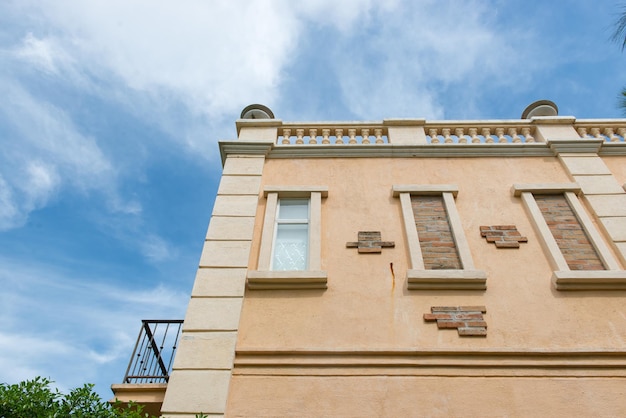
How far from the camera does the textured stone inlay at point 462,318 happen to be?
4883 mm

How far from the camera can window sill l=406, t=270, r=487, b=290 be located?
17.3 ft

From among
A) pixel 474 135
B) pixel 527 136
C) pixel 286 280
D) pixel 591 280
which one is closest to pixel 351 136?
pixel 474 135

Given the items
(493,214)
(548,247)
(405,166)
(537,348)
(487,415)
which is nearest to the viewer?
(487,415)

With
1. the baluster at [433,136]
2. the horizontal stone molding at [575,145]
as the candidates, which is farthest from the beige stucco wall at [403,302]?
the horizontal stone molding at [575,145]

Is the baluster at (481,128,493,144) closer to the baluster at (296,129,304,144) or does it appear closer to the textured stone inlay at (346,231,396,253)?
the textured stone inlay at (346,231,396,253)

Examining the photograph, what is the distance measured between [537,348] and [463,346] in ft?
2.60

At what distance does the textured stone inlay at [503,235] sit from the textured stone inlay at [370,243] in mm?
1342

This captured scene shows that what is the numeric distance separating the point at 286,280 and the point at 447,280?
199cm

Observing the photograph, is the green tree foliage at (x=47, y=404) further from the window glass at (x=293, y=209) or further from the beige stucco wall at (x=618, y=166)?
the beige stucco wall at (x=618, y=166)

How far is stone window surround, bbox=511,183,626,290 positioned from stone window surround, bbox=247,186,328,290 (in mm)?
2966

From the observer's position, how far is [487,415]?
425cm

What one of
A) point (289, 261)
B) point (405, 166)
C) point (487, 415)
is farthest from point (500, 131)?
point (487, 415)

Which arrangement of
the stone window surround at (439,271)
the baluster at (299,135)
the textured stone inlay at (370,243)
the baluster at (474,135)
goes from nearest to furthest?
the stone window surround at (439,271)
the textured stone inlay at (370,243)
the baluster at (474,135)
the baluster at (299,135)

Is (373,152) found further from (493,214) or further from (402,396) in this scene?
(402,396)
